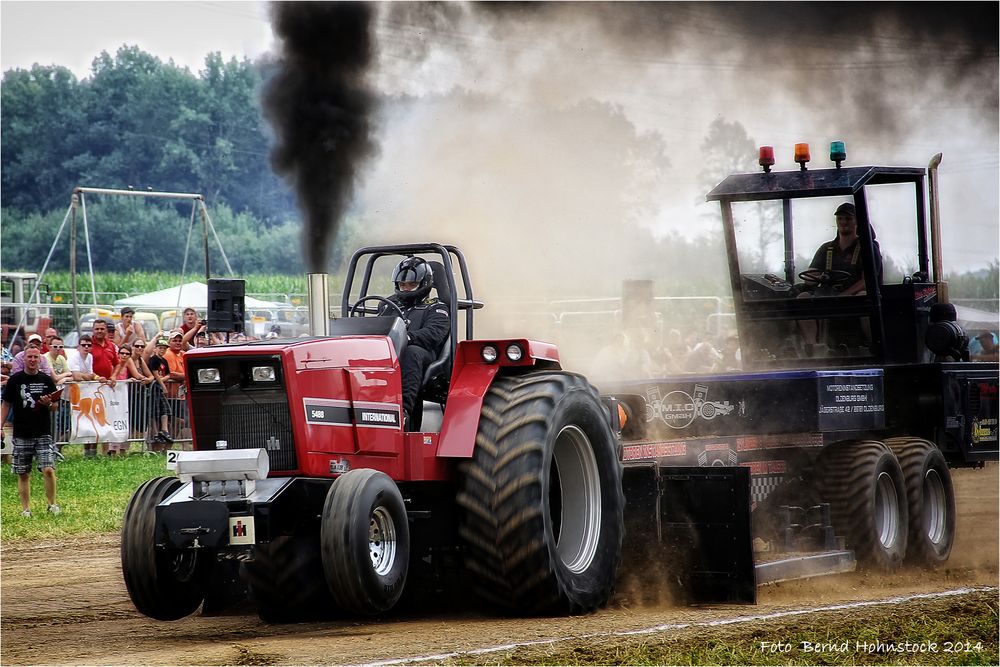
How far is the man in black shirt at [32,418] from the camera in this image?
42.4ft

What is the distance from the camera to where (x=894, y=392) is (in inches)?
426

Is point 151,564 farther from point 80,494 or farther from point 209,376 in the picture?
point 80,494

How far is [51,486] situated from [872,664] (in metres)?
9.45

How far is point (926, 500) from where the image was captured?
10406mm

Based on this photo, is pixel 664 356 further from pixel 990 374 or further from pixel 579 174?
pixel 990 374

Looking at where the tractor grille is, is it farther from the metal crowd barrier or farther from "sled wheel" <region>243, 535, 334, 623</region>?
the metal crowd barrier

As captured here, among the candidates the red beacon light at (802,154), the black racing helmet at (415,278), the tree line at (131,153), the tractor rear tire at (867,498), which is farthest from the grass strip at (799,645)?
the tree line at (131,153)

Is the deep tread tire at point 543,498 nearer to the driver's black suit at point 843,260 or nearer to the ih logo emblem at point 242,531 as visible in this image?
the ih logo emblem at point 242,531

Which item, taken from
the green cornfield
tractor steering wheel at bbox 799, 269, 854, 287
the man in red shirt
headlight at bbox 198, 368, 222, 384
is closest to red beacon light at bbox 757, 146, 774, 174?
tractor steering wheel at bbox 799, 269, 854, 287

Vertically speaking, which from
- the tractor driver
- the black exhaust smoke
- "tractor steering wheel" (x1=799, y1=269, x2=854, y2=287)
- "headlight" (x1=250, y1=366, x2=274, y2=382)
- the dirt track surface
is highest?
the black exhaust smoke

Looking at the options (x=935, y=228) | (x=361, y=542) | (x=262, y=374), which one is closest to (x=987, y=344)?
(x=935, y=228)

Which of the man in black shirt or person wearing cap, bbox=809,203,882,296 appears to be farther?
the man in black shirt

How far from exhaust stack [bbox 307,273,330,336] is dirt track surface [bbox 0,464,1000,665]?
1658 millimetres

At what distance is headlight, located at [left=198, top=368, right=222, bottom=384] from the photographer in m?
6.98
